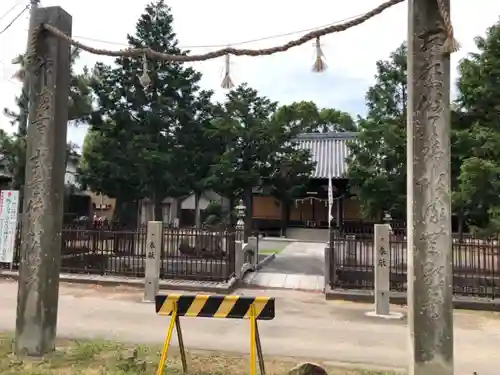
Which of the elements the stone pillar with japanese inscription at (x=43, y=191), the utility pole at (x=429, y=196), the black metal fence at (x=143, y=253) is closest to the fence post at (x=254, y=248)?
the black metal fence at (x=143, y=253)

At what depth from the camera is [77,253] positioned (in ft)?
42.0

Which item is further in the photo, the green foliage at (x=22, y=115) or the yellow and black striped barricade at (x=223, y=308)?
the green foliage at (x=22, y=115)

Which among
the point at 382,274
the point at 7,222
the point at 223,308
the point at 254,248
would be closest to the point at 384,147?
the point at 254,248

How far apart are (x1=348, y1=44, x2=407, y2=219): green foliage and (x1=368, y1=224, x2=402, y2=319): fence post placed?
843 cm

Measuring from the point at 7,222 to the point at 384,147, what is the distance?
550 inches

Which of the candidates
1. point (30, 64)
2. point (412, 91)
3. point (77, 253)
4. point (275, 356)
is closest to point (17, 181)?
point (77, 253)

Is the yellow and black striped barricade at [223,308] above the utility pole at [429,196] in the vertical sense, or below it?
below

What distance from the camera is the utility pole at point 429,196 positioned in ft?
14.3

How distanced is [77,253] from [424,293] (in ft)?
35.2

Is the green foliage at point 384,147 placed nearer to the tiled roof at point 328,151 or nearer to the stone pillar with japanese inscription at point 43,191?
the tiled roof at point 328,151

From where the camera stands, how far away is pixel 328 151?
3102cm

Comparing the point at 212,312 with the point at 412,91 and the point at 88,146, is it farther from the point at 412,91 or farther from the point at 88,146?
the point at 88,146

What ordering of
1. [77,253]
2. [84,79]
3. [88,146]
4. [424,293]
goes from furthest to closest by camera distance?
[88,146], [84,79], [77,253], [424,293]

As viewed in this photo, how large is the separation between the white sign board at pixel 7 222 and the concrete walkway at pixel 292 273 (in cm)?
594
